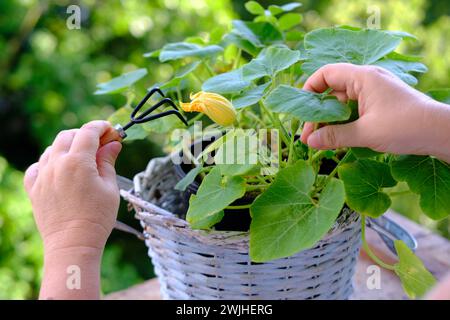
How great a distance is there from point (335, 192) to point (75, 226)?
0.22m

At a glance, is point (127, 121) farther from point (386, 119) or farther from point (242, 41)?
point (386, 119)

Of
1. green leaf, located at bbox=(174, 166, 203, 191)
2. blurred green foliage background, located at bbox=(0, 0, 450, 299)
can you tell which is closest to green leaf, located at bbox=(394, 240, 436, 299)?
green leaf, located at bbox=(174, 166, 203, 191)

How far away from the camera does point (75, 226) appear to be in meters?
0.45

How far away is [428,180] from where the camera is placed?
0.50 metres

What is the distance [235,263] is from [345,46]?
0.78 feet

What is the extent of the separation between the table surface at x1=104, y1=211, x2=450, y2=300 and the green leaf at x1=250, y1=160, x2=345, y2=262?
12.3 inches

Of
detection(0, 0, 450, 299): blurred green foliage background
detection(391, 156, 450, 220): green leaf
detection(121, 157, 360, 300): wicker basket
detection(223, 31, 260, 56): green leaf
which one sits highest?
detection(0, 0, 450, 299): blurred green foliage background

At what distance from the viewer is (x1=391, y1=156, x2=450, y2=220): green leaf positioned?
49 centimetres

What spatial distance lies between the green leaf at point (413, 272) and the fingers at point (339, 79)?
157 mm

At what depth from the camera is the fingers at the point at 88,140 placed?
474 millimetres

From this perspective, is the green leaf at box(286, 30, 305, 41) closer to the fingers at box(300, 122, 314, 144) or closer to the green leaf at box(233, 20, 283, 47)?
the green leaf at box(233, 20, 283, 47)

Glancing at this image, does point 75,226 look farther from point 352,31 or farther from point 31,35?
point 31,35

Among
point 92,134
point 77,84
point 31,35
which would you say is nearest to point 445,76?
point 77,84

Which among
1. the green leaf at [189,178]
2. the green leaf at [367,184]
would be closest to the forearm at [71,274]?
the green leaf at [189,178]
